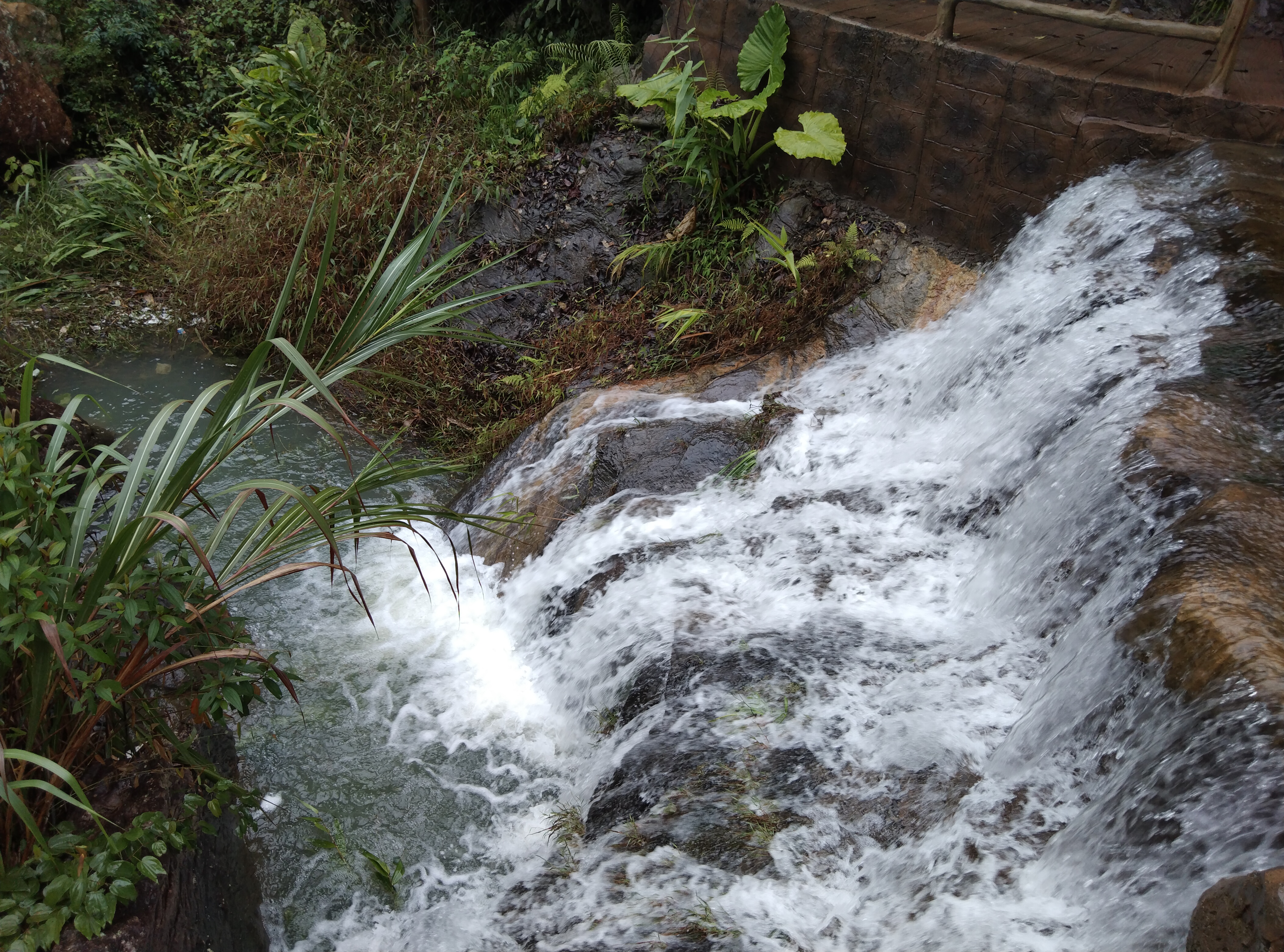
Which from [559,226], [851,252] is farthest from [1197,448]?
[559,226]

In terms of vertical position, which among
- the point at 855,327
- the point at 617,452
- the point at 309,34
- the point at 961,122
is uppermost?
the point at 961,122

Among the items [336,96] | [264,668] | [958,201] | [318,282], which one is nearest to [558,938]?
[264,668]

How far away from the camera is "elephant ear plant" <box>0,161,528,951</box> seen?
7.15 feet

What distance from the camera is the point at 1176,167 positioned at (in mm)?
4562

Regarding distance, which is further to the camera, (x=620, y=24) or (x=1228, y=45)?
(x=620, y=24)

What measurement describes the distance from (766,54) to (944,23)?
3.62 feet

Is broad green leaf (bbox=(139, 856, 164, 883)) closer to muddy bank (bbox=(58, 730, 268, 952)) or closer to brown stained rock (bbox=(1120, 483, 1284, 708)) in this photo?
→ muddy bank (bbox=(58, 730, 268, 952))

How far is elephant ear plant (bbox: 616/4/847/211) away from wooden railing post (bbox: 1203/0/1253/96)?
1.90 meters

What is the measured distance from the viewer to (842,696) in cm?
334

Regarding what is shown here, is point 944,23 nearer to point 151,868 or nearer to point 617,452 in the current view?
point 617,452

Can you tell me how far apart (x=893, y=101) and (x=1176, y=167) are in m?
1.63

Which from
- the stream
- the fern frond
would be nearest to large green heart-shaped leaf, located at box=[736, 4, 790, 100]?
the fern frond

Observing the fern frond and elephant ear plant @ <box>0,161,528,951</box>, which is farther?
the fern frond

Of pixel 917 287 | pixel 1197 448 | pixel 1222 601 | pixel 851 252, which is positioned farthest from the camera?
pixel 851 252
